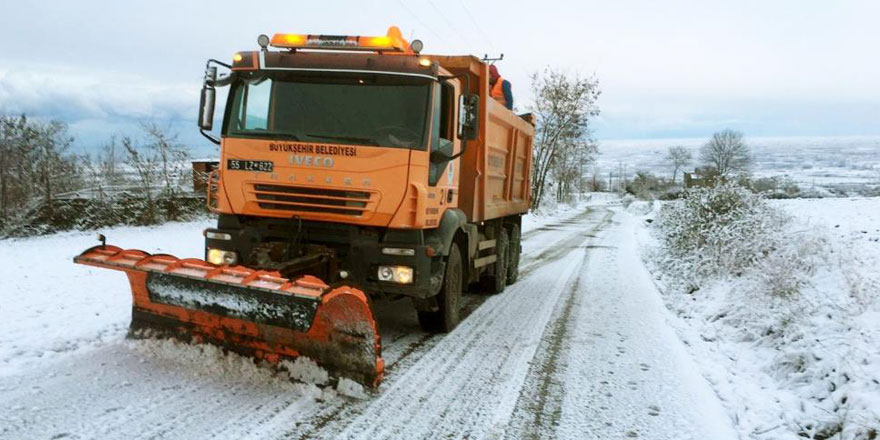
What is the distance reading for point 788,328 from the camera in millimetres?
5477

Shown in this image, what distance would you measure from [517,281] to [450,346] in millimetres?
4646

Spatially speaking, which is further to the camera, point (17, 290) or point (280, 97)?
point (17, 290)

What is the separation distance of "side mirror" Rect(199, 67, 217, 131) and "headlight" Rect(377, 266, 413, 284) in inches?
89.2

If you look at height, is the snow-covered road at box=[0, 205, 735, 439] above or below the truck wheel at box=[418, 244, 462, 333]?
below

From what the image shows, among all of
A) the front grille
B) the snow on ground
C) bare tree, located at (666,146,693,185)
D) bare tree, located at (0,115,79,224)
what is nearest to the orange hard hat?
Result: the front grille

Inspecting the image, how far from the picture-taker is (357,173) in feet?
16.3

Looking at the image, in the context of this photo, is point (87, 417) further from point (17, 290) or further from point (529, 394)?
point (17, 290)

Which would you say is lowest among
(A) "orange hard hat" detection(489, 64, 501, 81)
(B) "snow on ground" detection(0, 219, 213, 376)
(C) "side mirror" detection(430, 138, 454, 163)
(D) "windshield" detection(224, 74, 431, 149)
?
(B) "snow on ground" detection(0, 219, 213, 376)

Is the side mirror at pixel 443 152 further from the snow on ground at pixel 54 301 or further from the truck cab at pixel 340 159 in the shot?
the snow on ground at pixel 54 301

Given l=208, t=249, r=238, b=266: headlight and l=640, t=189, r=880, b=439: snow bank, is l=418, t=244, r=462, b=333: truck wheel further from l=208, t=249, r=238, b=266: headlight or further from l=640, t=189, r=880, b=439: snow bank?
l=640, t=189, r=880, b=439: snow bank

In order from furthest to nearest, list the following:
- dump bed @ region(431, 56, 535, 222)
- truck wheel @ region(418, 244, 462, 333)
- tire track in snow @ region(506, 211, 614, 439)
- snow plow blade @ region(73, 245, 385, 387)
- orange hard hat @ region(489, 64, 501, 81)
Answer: orange hard hat @ region(489, 64, 501, 81)
dump bed @ region(431, 56, 535, 222)
truck wheel @ region(418, 244, 462, 333)
snow plow blade @ region(73, 245, 385, 387)
tire track in snow @ region(506, 211, 614, 439)

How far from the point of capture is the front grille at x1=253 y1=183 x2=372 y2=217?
5020 mm

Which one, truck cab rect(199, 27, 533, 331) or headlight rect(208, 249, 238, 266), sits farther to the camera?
headlight rect(208, 249, 238, 266)

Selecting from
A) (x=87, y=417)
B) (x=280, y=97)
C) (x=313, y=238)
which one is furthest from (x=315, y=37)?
(x=87, y=417)
